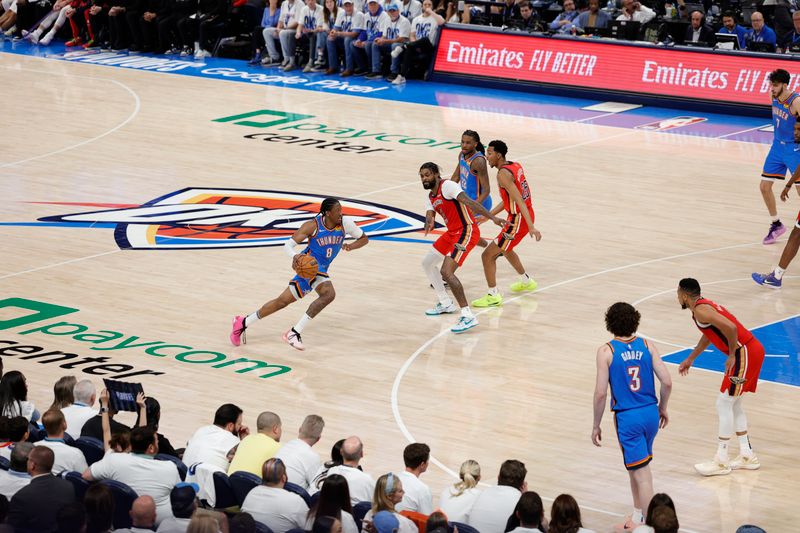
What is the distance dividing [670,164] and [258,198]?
24.2 feet

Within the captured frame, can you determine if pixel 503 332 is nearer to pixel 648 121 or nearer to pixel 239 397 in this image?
pixel 239 397

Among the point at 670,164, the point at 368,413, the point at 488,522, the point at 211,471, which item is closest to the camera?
the point at 488,522

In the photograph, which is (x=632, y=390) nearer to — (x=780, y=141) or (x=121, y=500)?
(x=121, y=500)

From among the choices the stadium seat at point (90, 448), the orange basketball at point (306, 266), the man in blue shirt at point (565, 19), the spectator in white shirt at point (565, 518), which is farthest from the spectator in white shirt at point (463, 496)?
the man in blue shirt at point (565, 19)

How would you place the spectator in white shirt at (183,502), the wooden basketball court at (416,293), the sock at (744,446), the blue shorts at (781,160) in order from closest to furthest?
the spectator in white shirt at (183,502) → the sock at (744,446) → the wooden basketball court at (416,293) → the blue shorts at (781,160)

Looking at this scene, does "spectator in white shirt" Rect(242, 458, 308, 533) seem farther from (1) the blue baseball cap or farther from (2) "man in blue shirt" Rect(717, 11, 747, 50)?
(2) "man in blue shirt" Rect(717, 11, 747, 50)

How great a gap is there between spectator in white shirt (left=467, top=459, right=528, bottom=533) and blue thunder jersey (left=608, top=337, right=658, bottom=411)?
1250 mm

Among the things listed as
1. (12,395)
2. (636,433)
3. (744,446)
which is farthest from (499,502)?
(12,395)

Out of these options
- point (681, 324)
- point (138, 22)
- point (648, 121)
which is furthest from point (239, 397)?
point (138, 22)

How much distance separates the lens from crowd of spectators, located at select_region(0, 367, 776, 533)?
7168 mm

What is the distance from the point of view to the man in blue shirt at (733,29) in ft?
86.0

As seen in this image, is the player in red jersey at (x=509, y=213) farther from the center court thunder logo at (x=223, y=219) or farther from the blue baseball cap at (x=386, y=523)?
the blue baseball cap at (x=386, y=523)

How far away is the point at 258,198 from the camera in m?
18.8

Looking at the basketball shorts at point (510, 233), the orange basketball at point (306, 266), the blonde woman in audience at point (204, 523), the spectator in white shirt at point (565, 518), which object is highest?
the blonde woman in audience at point (204, 523)
